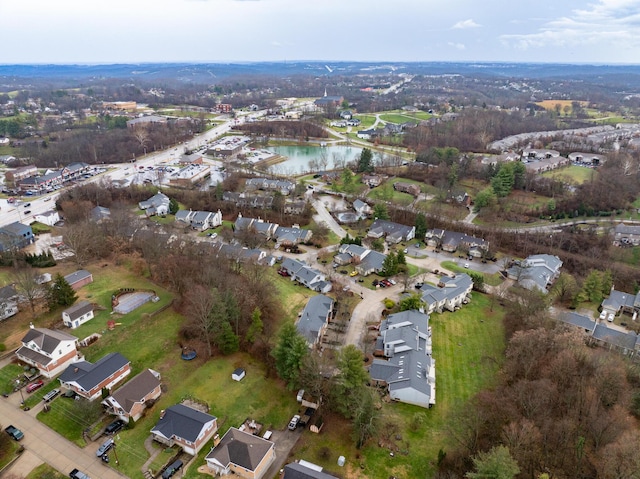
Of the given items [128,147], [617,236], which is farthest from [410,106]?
[617,236]

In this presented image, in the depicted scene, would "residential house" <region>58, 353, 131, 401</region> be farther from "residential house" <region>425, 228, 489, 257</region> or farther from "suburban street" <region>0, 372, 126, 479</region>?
"residential house" <region>425, 228, 489, 257</region>

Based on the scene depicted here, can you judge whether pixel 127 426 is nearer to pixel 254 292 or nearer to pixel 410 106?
pixel 254 292

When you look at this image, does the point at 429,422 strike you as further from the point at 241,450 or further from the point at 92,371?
the point at 92,371

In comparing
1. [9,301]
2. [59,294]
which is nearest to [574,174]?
[59,294]

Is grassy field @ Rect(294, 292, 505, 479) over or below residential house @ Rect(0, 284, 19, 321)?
below

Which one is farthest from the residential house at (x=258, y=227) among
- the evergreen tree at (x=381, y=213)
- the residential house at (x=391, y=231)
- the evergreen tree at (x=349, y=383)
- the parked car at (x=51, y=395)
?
the evergreen tree at (x=349, y=383)

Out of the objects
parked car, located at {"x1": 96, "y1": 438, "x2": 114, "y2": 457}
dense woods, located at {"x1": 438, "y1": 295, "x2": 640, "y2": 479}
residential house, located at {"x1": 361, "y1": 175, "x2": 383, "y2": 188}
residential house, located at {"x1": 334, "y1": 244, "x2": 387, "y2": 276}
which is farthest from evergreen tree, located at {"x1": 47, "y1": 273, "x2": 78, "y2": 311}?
residential house, located at {"x1": 361, "y1": 175, "x2": 383, "y2": 188}
